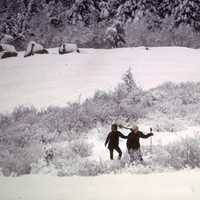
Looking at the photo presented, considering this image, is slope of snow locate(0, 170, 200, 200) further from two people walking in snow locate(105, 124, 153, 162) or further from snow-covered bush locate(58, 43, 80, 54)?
snow-covered bush locate(58, 43, 80, 54)

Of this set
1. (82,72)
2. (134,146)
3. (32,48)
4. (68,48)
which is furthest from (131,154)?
(68,48)

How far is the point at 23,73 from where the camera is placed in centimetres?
1144

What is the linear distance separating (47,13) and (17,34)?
155 cm

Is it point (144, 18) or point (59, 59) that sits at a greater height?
point (144, 18)

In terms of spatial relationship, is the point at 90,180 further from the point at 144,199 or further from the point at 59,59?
the point at 59,59

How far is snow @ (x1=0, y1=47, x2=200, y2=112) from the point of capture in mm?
10875

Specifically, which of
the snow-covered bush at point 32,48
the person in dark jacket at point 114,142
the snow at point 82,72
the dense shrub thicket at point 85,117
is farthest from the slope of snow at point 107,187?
the snow-covered bush at point 32,48

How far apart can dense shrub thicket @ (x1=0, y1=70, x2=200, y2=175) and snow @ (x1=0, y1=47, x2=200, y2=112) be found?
1.15 feet

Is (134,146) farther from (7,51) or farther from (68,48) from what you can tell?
(68,48)

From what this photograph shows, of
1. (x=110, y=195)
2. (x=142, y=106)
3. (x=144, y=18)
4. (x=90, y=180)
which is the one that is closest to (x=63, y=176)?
(x=90, y=180)

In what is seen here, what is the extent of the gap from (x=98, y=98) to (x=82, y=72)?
4.30 ft

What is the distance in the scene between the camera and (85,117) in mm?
10766

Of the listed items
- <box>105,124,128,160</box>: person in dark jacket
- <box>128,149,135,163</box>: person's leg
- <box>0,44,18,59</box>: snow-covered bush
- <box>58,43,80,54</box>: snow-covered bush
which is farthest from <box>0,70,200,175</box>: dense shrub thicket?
<box>58,43,80,54</box>: snow-covered bush

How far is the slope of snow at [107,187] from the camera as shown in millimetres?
6426
